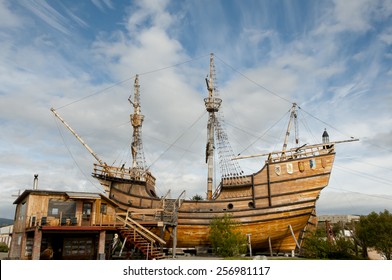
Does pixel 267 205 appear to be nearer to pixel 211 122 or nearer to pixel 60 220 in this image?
pixel 211 122

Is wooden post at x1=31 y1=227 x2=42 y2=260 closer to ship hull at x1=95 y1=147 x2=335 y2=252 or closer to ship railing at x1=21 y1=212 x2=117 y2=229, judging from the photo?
ship railing at x1=21 y1=212 x2=117 y2=229

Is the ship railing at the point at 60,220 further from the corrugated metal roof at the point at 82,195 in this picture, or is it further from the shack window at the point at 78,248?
the shack window at the point at 78,248

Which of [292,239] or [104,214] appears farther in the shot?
[292,239]

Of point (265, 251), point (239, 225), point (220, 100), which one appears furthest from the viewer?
point (220, 100)

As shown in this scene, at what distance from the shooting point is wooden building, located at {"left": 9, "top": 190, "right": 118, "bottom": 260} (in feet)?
64.4

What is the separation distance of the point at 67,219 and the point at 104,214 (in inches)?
135

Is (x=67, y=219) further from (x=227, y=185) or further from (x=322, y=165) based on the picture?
(x=322, y=165)

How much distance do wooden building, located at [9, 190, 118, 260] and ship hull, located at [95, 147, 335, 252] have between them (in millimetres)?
6618

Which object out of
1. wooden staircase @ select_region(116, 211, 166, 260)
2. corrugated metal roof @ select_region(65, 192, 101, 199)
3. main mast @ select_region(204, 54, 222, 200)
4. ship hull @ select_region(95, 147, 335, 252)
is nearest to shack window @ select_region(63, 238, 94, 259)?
wooden staircase @ select_region(116, 211, 166, 260)

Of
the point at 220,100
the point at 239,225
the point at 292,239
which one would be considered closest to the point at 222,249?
the point at 239,225

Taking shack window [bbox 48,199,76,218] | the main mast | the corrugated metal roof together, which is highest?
the main mast

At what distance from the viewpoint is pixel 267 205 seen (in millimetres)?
27859

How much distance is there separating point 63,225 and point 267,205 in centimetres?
1634

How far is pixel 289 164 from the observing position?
1117 inches
